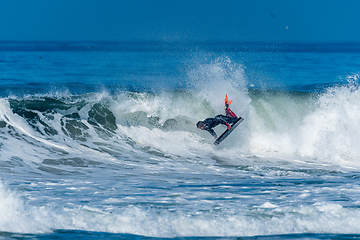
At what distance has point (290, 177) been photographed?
938 cm

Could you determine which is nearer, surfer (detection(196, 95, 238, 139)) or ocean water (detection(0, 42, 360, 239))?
ocean water (detection(0, 42, 360, 239))

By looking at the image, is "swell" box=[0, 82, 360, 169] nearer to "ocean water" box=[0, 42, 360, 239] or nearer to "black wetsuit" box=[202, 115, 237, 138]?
"ocean water" box=[0, 42, 360, 239]

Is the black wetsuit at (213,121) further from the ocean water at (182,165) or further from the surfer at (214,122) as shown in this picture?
the ocean water at (182,165)

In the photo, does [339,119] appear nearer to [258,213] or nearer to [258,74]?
[258,213]

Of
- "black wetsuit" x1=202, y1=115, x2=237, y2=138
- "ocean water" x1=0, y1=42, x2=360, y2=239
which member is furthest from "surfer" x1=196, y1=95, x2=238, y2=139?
"ocean water" x1=0, y1=42, x2=360, y2=239

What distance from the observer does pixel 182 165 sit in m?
10.8

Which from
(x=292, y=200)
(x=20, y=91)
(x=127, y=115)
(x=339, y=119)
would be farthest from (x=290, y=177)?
(x=20, y=91)

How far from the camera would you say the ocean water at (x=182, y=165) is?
618cm

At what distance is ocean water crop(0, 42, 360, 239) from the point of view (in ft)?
20.3

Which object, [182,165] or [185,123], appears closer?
→ [182,165]

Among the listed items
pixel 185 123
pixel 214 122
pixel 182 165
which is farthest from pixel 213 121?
pixel 185 123

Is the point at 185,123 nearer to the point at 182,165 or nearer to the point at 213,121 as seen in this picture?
the point at 213,121

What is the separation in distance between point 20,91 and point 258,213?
18545 millimetres

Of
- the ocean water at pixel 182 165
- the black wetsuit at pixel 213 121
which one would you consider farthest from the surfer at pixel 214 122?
the ocean water at pixel 182 165
